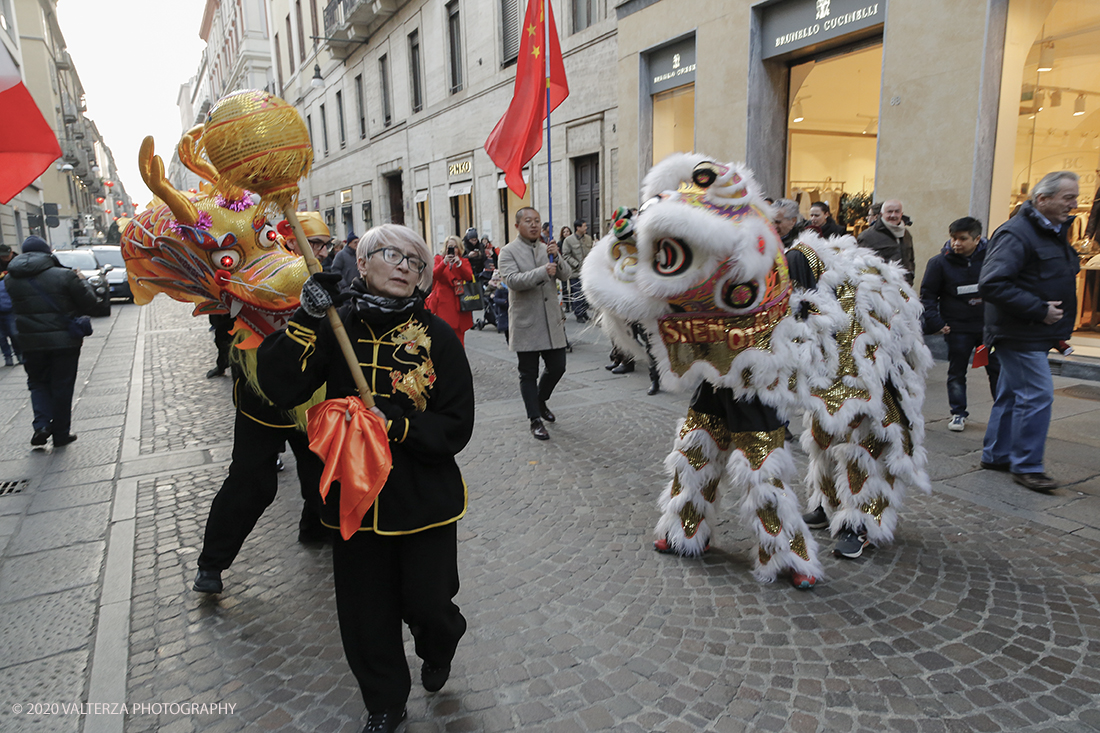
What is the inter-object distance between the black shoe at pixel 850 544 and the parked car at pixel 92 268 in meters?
17.8

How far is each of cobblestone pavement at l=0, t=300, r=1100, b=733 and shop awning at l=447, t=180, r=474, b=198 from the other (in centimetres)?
1620

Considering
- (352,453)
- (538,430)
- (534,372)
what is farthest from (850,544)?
(534,372)

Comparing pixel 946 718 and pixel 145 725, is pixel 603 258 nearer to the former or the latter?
pixel 946 718

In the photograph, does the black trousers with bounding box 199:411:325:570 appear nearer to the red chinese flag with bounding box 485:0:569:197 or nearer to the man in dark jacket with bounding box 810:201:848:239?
the red chinese flag with bounding box 485:0:569:197

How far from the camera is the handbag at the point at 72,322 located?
5797 millimetres

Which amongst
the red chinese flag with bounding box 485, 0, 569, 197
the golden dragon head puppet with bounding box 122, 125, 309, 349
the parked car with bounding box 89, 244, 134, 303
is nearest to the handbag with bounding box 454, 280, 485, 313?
the red chinese flag with bounding box 485, 0, 569, 197

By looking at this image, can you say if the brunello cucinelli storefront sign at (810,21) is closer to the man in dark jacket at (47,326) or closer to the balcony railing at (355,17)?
the man in dark jacket at (47,326)

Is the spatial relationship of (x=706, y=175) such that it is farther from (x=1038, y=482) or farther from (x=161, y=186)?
(x=1038, y=482)

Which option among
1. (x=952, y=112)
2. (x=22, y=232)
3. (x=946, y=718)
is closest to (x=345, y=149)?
(x=22, y=232)

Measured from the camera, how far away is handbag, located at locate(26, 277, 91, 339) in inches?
228

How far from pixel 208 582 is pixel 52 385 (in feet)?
13.0

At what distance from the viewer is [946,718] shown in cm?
236

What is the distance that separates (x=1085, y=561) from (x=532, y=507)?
2.98 meters

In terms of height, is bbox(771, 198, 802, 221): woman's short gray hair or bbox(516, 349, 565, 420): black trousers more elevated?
bbox(771, 198, 802, 221): woman's short gray hair
